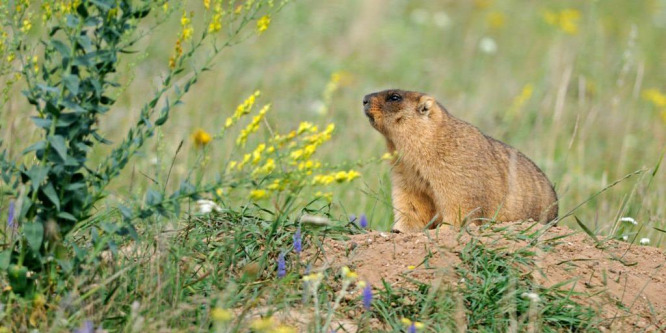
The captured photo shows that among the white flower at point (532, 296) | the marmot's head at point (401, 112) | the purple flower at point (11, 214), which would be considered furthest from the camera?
the marmot's head at point (401, 112)

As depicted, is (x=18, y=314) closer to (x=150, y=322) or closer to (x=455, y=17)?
(x=150, y=322)

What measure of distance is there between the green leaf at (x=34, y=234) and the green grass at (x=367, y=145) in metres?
0.18

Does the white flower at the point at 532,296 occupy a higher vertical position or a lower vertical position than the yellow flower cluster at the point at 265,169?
lower

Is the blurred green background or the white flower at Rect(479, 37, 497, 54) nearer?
the blurred green background

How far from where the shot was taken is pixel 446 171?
5.78 meters

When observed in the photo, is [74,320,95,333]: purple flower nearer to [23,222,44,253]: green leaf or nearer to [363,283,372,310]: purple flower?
[23,222,44,253]: green leaf

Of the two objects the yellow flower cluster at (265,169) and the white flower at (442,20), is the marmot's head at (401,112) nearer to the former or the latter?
the yellow flower cluster at (265,169)

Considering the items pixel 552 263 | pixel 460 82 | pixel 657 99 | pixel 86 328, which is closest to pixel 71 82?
pixel 86 328

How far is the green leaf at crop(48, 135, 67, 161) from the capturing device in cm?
345

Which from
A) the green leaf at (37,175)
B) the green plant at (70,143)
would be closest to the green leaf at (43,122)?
the green plant at (70,143)

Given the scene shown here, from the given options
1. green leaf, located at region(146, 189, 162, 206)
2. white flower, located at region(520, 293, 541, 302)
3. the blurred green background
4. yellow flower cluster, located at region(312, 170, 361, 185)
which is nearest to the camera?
yellow flower cluster, located at region(312, 170, 361, 185)

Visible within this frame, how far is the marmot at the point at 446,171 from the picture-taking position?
5707 millimetres

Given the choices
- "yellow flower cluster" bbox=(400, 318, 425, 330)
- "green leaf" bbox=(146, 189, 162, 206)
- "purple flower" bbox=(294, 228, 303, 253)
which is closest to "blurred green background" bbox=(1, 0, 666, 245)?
"purple flower" bbox=(294, 228, 303, 253)

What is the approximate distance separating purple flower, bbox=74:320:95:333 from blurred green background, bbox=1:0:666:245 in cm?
295
